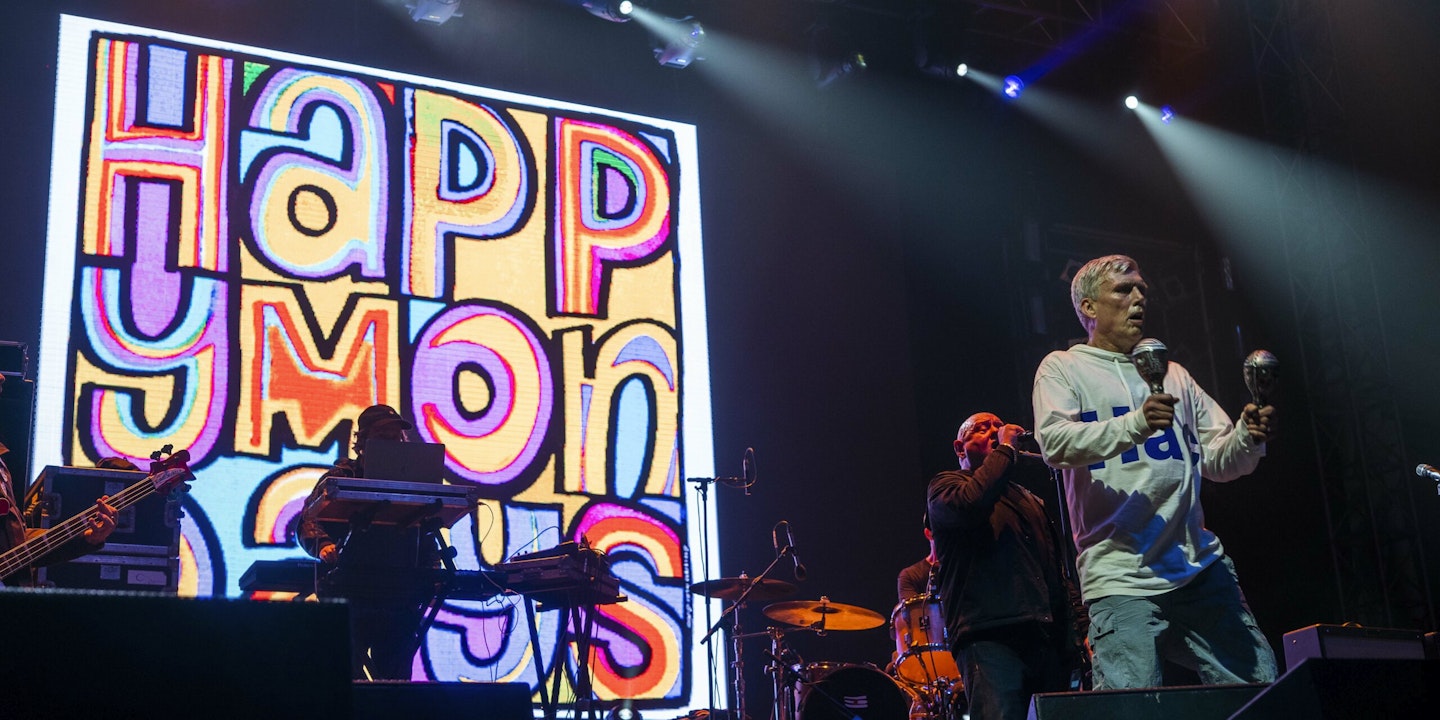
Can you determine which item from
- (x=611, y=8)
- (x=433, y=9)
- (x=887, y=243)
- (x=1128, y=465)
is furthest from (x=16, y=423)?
(x=887, y=243)

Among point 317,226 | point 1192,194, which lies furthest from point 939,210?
point 317,226

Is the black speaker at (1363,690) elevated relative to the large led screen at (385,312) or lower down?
lower down

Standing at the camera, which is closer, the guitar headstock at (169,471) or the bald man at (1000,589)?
the bald man at (1000,589)

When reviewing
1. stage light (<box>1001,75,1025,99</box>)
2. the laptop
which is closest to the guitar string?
the laptop

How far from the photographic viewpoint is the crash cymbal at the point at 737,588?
6.67 m

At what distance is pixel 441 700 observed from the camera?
2.21 meters

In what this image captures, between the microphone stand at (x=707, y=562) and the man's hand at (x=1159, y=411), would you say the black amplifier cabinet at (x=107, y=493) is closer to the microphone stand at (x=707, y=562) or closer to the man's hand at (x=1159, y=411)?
the microphone stand at (x=707, y=562)

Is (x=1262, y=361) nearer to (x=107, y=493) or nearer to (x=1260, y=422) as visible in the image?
(x=1260, y=422)

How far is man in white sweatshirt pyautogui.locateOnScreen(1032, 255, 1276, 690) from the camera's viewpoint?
3.28 m

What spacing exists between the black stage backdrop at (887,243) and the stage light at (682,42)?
0.99 ft

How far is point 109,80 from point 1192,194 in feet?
25.4

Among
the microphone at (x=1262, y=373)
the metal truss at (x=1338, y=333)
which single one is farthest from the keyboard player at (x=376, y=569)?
the metal truss at (x=1338, y=333)

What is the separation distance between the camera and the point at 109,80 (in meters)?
7.18

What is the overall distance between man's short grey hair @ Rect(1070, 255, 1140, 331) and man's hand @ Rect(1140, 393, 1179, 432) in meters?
0.56
